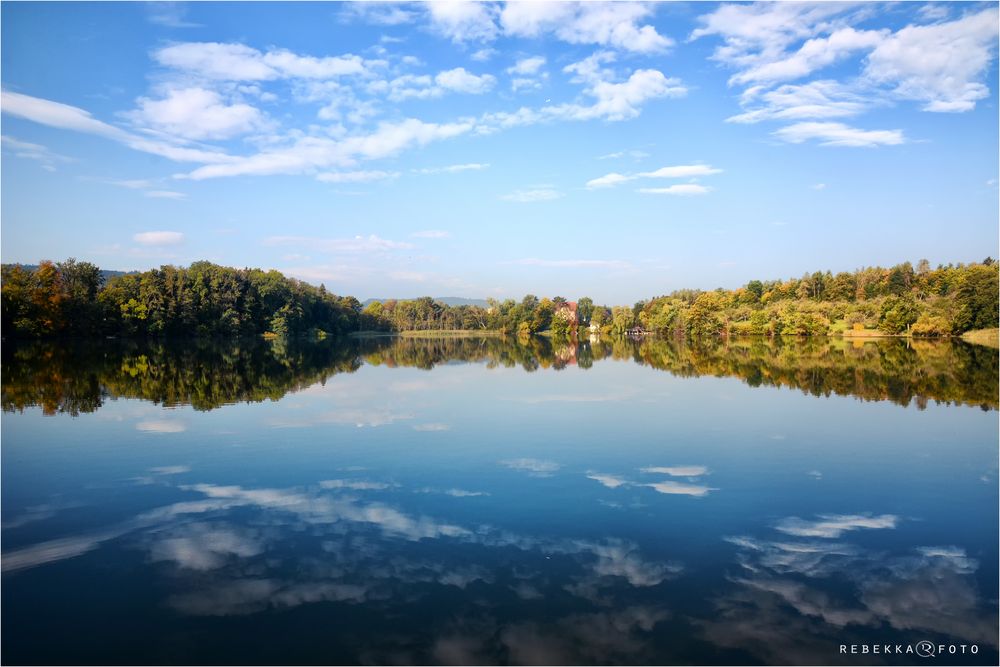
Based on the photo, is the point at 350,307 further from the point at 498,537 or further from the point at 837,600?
the point at 837,600

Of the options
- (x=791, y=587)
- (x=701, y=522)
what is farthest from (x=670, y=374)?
(x=791, y=587)

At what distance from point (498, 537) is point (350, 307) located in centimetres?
13361

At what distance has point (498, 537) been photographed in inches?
310

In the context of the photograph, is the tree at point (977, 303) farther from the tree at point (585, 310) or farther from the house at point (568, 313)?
the tree at point (585, 310)

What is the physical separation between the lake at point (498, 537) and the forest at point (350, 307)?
62200mm

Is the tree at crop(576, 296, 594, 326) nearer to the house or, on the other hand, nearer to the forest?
the house

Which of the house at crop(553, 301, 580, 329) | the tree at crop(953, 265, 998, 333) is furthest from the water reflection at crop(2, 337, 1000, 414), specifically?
the house at crop(553, 301, 580, 329)

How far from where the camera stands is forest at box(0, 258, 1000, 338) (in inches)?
2665

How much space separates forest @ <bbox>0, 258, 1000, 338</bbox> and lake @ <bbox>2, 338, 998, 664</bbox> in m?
62.2

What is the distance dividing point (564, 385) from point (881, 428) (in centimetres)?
1253

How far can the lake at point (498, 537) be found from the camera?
18.1 ft

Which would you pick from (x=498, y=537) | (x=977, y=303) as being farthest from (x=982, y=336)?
(x=498, y=537)

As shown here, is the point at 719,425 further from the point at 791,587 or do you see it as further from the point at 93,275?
the point at 93,275

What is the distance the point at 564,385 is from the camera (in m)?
25.8
